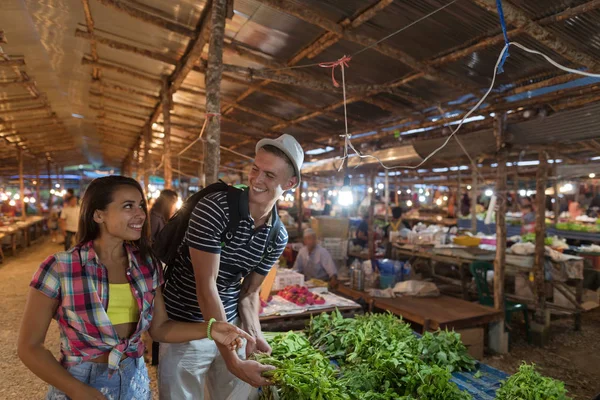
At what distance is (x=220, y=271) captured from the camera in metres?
2.60

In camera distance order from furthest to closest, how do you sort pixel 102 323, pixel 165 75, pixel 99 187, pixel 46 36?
1. pixel 165 75
2. pixel 46 36
3. pixel 99 187
4. pixel 102 323

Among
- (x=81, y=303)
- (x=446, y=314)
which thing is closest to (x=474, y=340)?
(x=446, y=314)

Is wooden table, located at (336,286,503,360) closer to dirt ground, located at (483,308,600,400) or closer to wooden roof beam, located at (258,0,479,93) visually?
dirt ground, located at (483,308,600,400)

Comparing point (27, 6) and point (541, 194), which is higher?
point (27, 6)

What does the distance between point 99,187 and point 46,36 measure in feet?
19.8

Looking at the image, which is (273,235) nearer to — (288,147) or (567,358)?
(288,147)

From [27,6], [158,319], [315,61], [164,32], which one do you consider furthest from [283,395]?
[27,6]

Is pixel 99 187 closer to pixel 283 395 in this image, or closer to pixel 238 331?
pixel 238 331

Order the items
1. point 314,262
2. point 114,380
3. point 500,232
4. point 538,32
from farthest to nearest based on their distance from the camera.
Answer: point 314,262, point 500,232, point 538,32, point 114,380

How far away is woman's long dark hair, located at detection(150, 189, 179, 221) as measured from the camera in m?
6.47

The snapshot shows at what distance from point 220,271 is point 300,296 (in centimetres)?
325

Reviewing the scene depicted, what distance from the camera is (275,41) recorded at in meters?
5.42

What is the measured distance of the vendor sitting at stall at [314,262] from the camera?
8.02m

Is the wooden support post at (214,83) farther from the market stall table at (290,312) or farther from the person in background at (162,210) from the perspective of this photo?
the person in background at (162,210)
